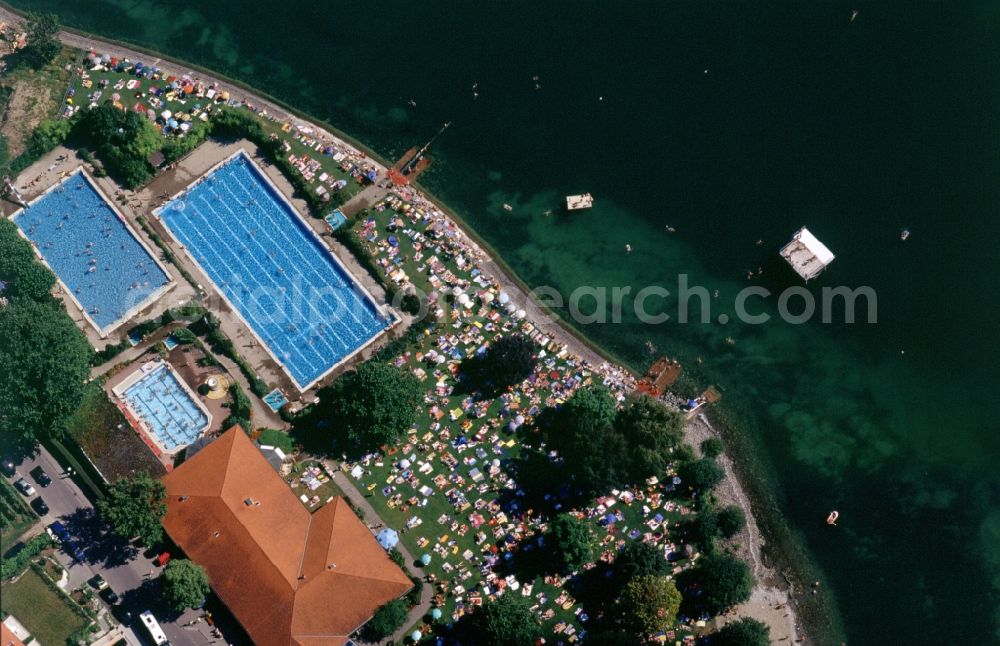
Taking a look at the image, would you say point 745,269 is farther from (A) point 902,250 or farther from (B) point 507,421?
(B) point 507,421

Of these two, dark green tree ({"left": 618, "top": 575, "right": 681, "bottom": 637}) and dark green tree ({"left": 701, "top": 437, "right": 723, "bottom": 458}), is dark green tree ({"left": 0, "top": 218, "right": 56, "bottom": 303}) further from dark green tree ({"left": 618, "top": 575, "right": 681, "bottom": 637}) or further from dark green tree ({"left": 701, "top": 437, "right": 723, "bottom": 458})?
dark green tree ({"left": 701, "top": 437, "right": 723, "bottom": 458})

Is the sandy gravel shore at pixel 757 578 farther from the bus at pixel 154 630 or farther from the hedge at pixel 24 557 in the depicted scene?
the hedge at pixel 24 557

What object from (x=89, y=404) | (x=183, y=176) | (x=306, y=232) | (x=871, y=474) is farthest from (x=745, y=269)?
(x=89, y=404)

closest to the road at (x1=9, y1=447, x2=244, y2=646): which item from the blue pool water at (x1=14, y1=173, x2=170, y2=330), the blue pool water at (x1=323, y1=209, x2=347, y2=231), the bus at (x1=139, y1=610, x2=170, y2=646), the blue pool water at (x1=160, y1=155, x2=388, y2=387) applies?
the bus at (x1=139, y1=610, x2=170, y2=646)

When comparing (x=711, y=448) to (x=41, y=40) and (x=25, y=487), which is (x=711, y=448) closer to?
(x=25, y=487)

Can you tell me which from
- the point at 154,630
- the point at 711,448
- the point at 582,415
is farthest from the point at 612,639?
the point at 154,630

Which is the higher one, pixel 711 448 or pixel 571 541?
pixel 571 541

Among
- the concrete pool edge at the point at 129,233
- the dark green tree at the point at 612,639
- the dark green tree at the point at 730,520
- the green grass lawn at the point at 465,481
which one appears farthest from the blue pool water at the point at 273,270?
the dark green tree at the point at 730,520

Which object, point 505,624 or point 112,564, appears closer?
point 505,624
